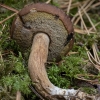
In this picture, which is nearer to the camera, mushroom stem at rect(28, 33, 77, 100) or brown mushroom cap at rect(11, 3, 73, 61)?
mushroom stem at rect(28, 33, 77, 100)

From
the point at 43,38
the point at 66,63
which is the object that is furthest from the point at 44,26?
the point at 66,63

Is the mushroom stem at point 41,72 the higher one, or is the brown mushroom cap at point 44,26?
the brown mushroom cap at point 44,26

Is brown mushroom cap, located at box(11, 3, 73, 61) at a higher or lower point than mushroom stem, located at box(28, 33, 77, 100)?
higher

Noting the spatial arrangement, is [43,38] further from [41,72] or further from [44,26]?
[41,72]

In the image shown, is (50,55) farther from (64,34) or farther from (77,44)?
(77,44)

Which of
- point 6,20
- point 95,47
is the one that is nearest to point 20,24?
point 6,20

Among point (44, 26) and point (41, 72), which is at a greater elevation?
point (44, 26)

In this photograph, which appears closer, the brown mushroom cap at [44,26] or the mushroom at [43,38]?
→ the mushroom at [43,38]
